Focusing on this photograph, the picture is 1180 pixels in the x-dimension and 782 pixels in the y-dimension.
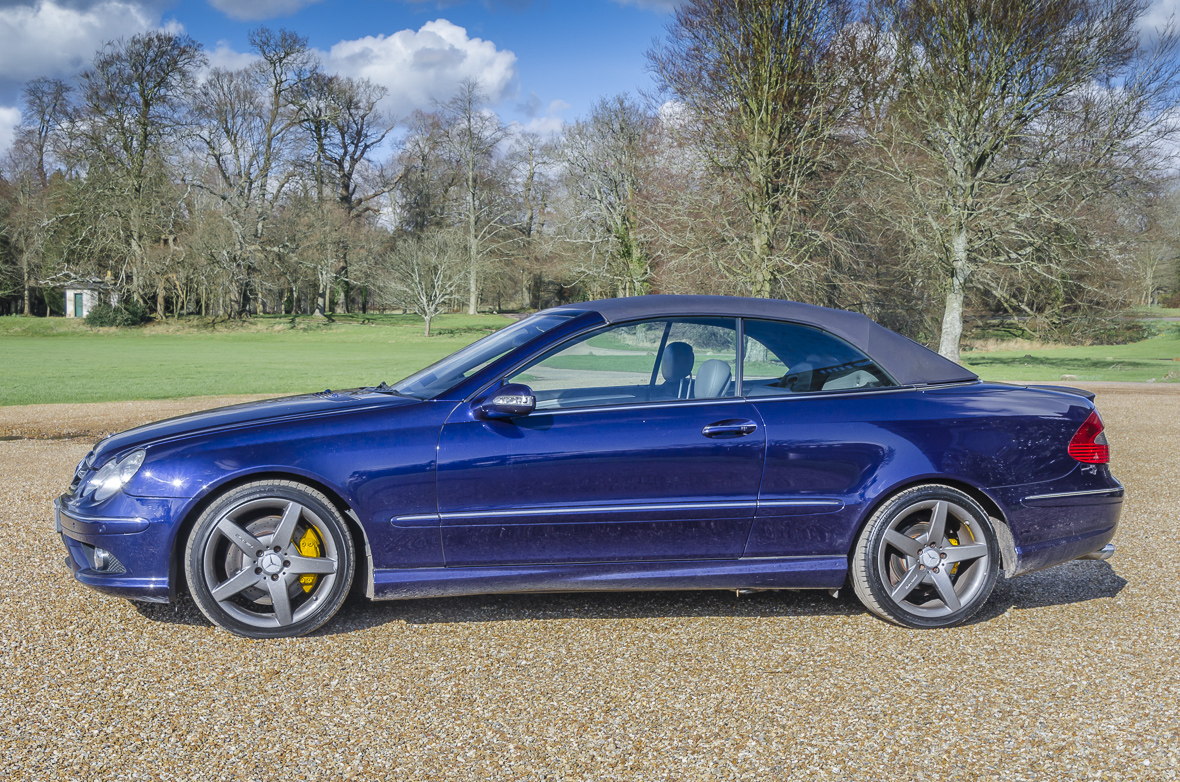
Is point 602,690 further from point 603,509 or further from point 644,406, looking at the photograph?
point 644,406

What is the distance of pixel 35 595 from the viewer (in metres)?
4.36

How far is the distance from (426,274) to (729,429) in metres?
50.9

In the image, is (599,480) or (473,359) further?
(473,359)

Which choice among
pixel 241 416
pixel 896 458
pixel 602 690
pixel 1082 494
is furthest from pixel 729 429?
pixel 241 416

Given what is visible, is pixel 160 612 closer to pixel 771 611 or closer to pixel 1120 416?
pixel 771 611

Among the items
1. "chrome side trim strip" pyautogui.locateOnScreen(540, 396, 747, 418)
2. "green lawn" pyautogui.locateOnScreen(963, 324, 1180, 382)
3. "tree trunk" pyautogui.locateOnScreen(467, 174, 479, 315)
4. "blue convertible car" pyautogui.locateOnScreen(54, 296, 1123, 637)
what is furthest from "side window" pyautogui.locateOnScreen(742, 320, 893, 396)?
"tree trunk" pyautogui.locateOnScreen(467, 174, 479, 315)

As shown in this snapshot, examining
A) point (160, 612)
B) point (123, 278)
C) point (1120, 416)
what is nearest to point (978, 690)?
point (160, 612)

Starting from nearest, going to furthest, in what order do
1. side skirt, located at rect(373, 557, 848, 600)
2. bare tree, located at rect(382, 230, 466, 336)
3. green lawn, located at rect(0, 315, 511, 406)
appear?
side skirt, located at rect(373, 557, 848, 600) → green lawn, located at rect(0, 315, 511, 406) → bare tree, located at rect(382, 230, 466, 336)

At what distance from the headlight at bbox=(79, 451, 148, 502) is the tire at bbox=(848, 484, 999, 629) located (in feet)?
10.7

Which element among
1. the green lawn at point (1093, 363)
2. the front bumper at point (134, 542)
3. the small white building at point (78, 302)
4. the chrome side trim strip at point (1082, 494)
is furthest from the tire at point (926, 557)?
the small white building at point (78, 302)

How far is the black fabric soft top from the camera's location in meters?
4.15

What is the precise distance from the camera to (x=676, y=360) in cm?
418

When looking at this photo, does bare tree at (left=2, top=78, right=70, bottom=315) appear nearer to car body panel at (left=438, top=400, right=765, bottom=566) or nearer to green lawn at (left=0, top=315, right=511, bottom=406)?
green lawn at (left=0, top=315, right=511, bottom=406)

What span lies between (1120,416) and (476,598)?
481 inches
